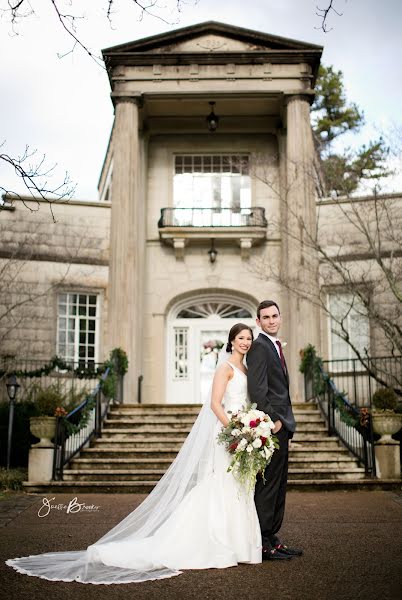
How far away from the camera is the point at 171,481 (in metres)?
5.94

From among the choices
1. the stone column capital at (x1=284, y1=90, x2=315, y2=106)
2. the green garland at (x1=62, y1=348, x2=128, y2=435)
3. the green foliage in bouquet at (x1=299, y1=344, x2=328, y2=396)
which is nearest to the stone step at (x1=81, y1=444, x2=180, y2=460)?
the green garland at (x1=62, y1=348, x2=128, y2=435)

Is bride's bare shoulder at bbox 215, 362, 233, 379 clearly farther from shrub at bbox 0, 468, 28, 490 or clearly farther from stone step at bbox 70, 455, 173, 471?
shrub at bbox 0, 468, 28, 490

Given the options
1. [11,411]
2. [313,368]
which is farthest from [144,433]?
[313,368]

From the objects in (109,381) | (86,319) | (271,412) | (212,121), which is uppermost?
(212,121)

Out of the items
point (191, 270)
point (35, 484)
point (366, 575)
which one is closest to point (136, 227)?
point (191, 270)

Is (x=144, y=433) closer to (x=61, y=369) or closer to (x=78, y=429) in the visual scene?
(x=78, y=429)

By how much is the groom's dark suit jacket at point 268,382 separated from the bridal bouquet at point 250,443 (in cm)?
17

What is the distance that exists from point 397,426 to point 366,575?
7.03m

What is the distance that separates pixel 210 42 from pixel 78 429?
10934mm

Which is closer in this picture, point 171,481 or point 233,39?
point 171,481

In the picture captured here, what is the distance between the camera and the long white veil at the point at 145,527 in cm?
518

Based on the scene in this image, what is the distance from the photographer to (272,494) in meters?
5.77

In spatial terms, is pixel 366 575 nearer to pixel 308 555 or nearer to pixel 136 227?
pixel 308 555

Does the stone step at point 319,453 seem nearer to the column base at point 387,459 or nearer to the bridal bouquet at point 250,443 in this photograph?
the column base at point 387,459
